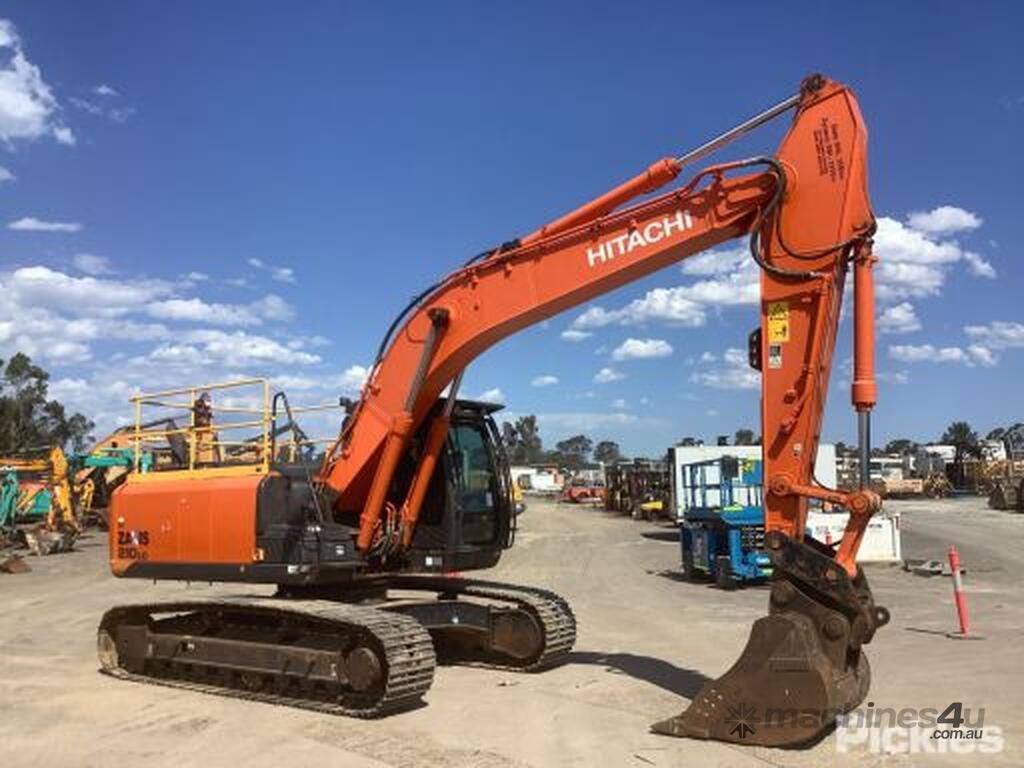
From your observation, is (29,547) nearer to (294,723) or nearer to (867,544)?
(867,544)

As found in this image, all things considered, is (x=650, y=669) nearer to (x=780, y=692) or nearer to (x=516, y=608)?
(x=516, y=608)

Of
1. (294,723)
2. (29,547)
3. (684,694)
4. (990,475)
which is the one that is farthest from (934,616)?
(990,475)

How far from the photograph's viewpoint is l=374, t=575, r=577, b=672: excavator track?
11.2 m

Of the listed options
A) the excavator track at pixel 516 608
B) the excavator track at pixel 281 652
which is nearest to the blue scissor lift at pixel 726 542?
the excavator track at pixel 516 608

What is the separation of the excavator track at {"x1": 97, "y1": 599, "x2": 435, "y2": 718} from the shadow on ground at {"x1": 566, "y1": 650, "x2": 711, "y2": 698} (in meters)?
2.30

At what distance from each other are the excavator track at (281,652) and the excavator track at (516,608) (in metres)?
1.31

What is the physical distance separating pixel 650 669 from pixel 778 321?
4.27m

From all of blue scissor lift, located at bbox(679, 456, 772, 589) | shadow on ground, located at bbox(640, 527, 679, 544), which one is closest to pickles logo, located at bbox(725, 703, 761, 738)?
blue scissor lift, located at bbox(679, 456, 772, 589)

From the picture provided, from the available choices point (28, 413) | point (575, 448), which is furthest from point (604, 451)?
point (28, 413)

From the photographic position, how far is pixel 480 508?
11211 millimetres

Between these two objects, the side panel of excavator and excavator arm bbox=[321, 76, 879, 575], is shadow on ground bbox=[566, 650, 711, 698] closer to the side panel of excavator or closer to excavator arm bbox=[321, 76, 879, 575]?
the side panel of excavator

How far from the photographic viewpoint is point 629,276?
9.52m

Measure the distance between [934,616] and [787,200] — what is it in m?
9.30

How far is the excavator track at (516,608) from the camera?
11188 millimetres
